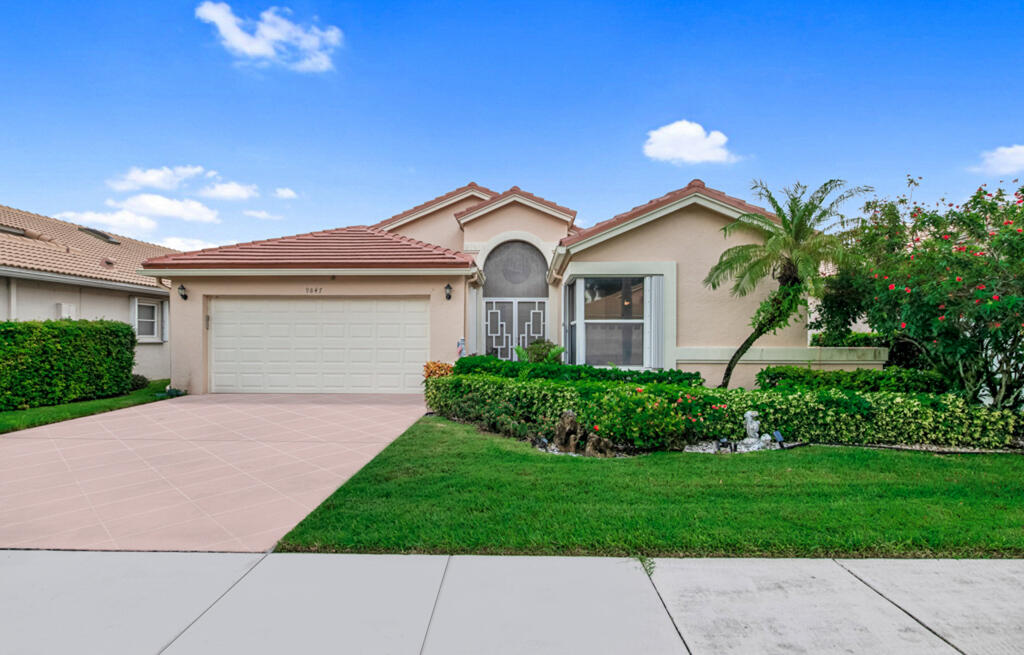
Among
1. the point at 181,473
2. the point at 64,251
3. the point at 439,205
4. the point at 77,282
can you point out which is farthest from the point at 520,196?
the point at 64,251

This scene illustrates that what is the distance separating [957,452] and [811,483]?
312 centimetres

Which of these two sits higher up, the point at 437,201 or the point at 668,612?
the point at 437,201

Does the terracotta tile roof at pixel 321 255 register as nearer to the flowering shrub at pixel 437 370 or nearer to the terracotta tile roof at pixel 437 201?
the flowering shrub at pixel 437 370

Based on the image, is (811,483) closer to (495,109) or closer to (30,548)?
(30,548)

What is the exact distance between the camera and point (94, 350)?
11.3 metres

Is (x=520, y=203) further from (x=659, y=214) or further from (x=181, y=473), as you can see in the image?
(x=181, y=473)

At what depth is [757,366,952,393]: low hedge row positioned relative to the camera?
25.3 feet

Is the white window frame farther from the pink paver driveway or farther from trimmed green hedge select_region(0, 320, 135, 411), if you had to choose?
the pink paver driveway

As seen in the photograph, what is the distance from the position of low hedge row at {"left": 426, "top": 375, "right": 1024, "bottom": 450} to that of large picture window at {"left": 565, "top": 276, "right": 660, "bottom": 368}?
2879 millimetres

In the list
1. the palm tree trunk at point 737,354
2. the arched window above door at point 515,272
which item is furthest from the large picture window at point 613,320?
the arched window above door at point 515,272

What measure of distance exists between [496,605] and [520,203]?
13512mm

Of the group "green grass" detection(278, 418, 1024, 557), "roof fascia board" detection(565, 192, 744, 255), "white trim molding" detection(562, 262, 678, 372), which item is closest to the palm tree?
"roof fascia board" detection(565, 192, 744, 255)

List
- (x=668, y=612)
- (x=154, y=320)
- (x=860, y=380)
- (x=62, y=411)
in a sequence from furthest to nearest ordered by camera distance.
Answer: (x=154, y=320)
(x=62, y=411)
(x=860, y=380)
(x=668, y=612)

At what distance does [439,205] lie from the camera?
16.4 metres
